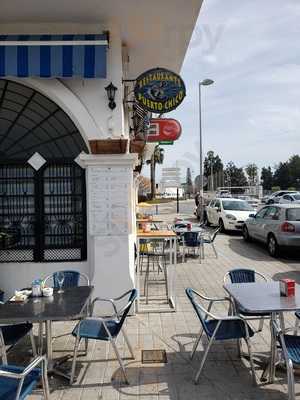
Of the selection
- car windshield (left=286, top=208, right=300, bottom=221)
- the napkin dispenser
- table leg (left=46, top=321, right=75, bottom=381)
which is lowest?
table leg (left=46, top=321, right=75, bottom=381)

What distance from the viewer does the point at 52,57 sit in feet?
20.1

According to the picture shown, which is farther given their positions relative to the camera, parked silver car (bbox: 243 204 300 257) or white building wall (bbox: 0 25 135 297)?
parked silver car (bbox: 243 204 300 257)

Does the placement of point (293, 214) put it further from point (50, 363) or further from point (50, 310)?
point (50, 310)

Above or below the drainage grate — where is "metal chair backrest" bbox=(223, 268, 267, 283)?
above

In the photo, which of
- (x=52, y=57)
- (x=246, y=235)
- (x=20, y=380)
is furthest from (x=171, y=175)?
(x=20, y=380)

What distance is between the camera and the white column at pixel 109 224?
6359 millimetres

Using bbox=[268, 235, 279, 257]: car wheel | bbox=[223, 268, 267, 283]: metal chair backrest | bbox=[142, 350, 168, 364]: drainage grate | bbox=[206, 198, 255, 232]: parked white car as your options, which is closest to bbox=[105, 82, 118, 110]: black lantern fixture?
bbox=[223, 268, 267, 283]: metal chair backrest

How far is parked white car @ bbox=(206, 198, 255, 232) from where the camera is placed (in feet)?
56.1

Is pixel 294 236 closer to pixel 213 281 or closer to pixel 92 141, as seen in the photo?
pixel 213 281

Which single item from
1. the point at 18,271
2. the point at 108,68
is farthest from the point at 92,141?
the point at 18,271

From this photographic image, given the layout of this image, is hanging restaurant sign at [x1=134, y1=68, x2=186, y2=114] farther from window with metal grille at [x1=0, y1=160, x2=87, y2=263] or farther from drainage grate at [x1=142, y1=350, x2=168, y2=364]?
drainage grate at [x1=142, y1=350, x2=168, y2=364]

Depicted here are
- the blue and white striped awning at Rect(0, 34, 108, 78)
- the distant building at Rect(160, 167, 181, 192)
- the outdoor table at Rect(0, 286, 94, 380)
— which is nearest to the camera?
the outdoor table at Rect(0, 286, 94, 380)

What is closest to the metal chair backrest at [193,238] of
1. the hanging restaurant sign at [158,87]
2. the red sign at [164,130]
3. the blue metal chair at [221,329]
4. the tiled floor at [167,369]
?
the red sign at [164,130]

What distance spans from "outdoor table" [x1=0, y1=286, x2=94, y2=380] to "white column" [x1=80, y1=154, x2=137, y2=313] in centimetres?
136
